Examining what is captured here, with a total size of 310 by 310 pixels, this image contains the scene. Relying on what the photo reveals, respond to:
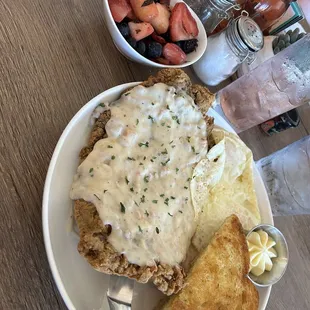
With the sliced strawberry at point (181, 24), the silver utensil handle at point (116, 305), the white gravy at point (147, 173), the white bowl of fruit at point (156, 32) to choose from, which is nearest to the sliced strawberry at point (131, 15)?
the white bowl of fruit at point (156, 32)

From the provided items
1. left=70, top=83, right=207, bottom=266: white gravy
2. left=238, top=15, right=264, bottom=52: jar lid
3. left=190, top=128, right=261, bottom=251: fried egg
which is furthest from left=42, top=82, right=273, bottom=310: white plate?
left=238, top=15, right=264, bottom=52: jar lid

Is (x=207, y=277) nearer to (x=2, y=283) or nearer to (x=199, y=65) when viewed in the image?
(x=2, y=283)

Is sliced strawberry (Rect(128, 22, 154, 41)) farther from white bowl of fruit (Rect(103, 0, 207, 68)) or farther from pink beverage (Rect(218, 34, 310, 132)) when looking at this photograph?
pink beverage (Rect(218, 34, 310, 132))

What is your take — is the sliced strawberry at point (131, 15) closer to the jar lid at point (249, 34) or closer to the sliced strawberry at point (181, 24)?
the sliced strawberry at point (181, 24)

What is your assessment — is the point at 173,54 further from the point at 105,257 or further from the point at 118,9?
the point at 105,257

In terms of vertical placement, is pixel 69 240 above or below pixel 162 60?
below

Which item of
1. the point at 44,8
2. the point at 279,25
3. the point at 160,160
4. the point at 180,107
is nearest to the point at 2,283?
the point at 160,160

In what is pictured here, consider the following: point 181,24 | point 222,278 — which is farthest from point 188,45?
point 222,278
